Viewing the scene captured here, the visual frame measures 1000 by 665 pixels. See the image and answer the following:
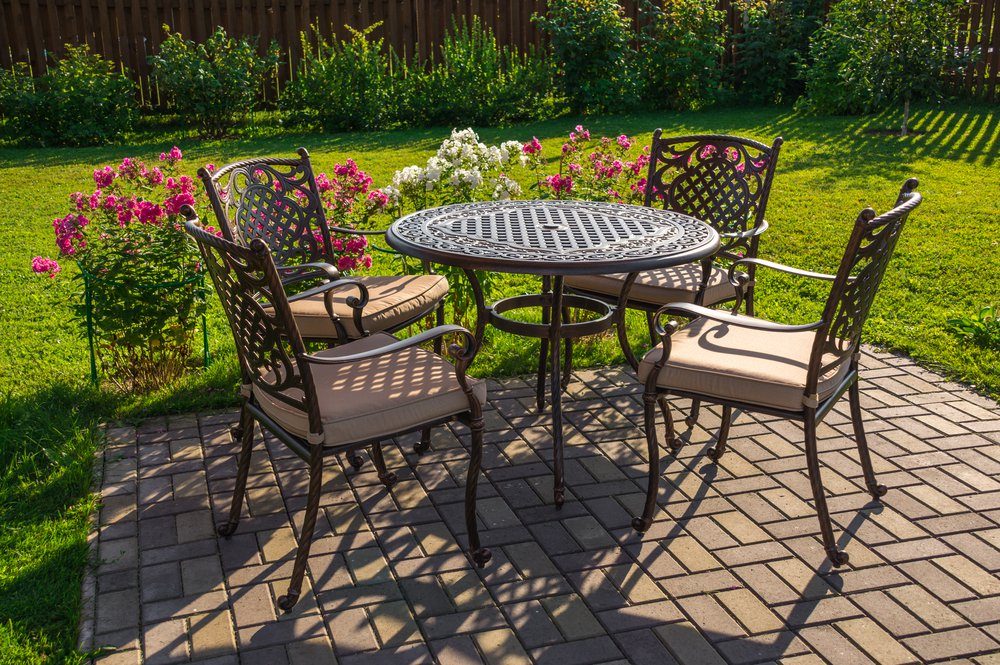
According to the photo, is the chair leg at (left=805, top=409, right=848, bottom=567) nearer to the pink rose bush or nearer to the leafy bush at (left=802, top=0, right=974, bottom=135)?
the pink rose bush

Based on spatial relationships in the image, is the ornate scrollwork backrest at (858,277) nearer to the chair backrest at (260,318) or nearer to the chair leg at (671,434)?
the chair leg at (671,434)

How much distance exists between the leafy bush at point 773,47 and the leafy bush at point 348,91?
474 centimetres

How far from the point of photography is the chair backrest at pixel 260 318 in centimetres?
278

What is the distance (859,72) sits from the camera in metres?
10.6

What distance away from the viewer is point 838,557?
3229 millimetres

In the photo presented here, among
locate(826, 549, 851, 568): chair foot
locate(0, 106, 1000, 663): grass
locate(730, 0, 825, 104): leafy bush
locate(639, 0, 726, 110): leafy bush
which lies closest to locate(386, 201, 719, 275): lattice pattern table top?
locate(0, 106, 1000, 663): grass

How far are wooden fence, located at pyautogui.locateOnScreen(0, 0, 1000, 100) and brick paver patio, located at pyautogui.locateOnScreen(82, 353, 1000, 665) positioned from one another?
905 cm

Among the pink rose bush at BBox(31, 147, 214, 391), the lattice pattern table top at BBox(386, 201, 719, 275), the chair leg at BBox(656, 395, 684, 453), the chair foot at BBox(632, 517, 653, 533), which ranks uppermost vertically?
the lattice pattern table top at BBox(386, 201, 719, 275)

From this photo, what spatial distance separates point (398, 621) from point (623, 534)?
0.90 meters

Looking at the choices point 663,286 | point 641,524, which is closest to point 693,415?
point 663,286

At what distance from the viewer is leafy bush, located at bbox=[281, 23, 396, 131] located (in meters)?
11.5

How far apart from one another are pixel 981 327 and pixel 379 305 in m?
3.32

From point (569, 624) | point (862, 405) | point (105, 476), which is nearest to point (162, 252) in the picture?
point (105, 476)

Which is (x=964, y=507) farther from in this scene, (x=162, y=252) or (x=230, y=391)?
(x=162, y=252)
